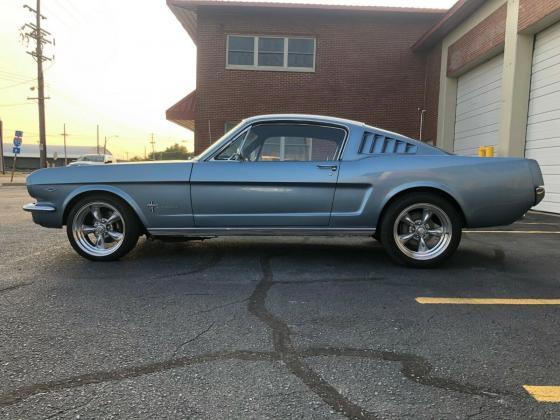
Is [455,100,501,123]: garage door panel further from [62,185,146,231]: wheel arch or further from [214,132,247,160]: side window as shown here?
[62,185,146,231]: wheel arch

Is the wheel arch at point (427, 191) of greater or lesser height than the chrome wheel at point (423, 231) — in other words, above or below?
above

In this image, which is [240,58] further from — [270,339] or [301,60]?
[270,339]

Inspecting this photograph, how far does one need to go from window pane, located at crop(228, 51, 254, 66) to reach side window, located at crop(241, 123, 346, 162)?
12.6 metres

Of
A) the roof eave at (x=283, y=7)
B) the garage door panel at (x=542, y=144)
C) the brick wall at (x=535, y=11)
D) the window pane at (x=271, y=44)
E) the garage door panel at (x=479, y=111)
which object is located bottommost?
the garage door panel at (x=542, y=144)

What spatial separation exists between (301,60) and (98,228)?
13466mm

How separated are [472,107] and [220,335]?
41.5 feet

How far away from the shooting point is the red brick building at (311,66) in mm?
16422

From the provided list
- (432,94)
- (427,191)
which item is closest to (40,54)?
(432,94)

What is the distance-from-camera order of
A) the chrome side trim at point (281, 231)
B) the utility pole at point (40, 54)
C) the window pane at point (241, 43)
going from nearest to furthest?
the chrome side trim at point (281, 231)
the window pane at point (241, 43)
the utility pole at point (40, 54)

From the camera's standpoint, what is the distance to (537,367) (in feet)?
8.23

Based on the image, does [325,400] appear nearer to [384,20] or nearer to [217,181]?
[217,181]

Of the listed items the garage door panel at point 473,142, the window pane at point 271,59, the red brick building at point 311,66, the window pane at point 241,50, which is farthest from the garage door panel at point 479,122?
the window pane at point 241,50

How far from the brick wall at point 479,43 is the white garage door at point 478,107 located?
14.2 inches

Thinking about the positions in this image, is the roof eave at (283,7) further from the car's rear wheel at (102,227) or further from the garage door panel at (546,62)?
the car's rear wheel at (102,227)
